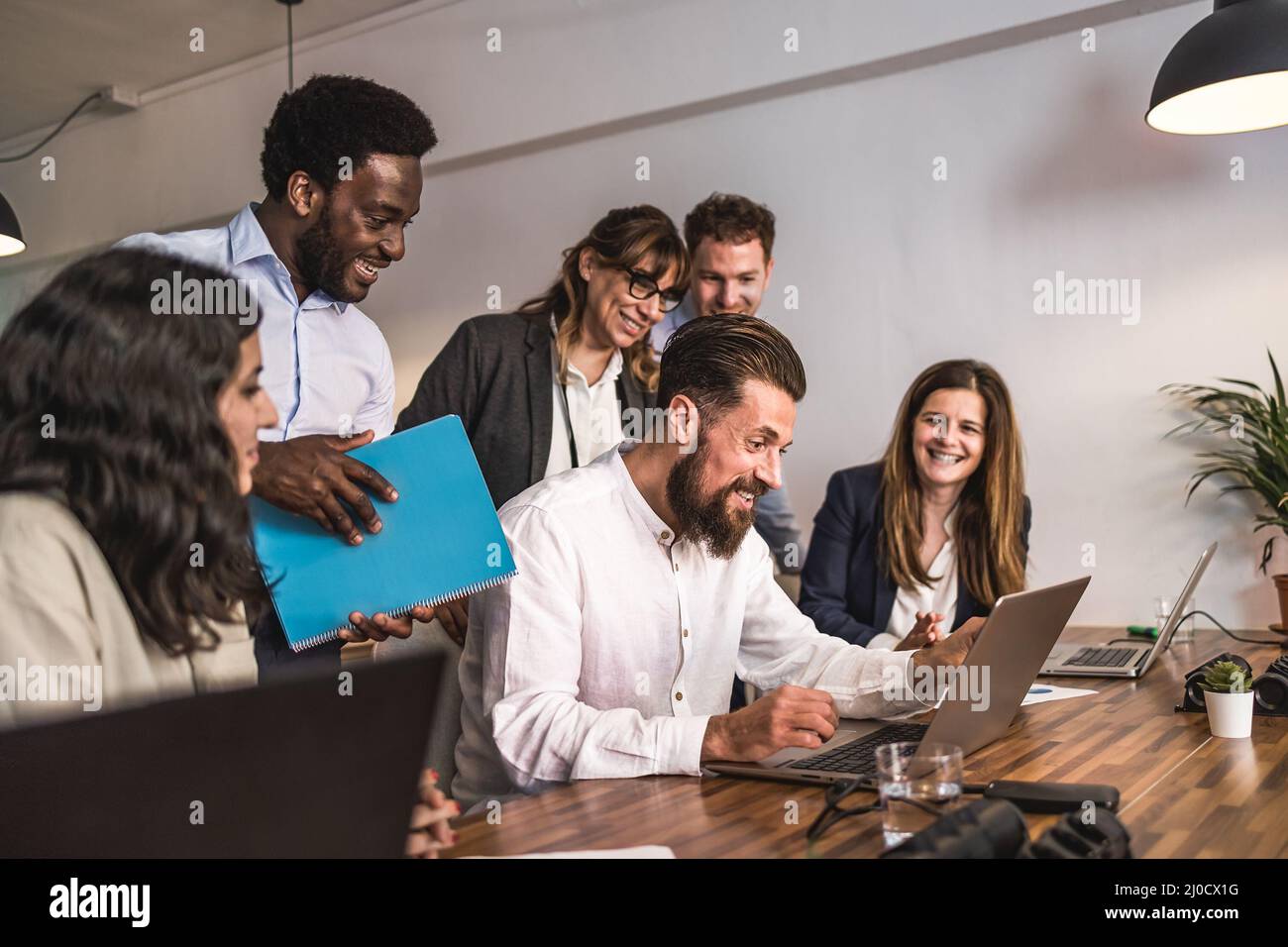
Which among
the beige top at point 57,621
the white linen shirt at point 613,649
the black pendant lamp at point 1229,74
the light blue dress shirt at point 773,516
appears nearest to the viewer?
the beige top at point 57,621

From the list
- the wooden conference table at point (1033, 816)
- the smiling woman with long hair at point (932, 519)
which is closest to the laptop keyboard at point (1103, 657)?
the smiling woman with long hair at point (932, 519)

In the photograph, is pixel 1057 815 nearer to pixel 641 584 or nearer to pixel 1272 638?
pixel 641 584

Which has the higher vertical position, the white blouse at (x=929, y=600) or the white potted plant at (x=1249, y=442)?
the white potted plant at (x=1249, y=442)

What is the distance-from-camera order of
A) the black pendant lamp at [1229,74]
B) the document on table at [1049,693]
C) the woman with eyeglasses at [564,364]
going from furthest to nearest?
the woman with eyeglasses at [564,364]
the black pendant lamp at [1229,74]
the document on table at [1049,693]

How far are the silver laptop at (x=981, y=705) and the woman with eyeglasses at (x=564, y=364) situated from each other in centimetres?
122

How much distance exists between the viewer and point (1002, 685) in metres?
1.54

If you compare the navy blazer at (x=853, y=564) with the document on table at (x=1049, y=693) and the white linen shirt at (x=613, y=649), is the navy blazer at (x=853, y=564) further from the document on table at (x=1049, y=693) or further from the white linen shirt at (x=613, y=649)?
the white linen shirt at (x=613, y=649)

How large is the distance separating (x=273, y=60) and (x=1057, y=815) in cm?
441

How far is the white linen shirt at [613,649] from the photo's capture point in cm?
151

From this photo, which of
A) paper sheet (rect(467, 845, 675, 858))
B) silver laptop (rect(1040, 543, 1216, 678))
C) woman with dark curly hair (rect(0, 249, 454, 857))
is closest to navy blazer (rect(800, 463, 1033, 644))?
silver laptop (rect(1040, 543, 1216, 678))

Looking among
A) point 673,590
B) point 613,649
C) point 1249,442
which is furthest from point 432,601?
point 1249,442

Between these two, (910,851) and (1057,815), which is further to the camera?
(1057,815)
